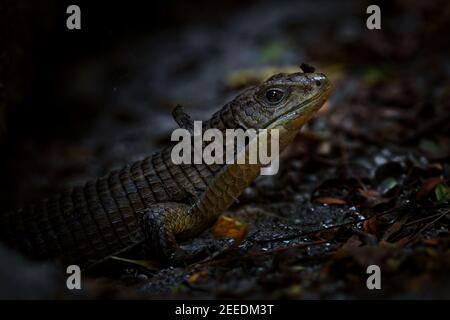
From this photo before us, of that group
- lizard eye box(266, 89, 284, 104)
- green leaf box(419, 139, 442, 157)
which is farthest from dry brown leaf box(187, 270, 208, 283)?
green leaf box(419, 139, 442, 157)

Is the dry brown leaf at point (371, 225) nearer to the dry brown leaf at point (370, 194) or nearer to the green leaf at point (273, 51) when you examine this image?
the dry brown leaf at point (370, 194)

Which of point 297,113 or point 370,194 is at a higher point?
point 297,113

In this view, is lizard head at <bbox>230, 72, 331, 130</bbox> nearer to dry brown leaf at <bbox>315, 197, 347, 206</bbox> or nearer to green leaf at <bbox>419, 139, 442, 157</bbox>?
dry brown leaf at <bbox>315, 197, 347, 206</bbox>

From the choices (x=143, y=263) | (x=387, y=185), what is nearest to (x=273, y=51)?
(x=387, y=185)

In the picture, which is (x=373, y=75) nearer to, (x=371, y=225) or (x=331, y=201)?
(x=331, y=201)

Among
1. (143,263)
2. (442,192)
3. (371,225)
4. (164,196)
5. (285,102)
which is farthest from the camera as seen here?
(164,196)

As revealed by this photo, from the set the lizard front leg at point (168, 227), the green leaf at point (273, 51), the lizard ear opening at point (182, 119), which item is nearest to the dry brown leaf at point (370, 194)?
the lizard front leg at point (168, 227)
